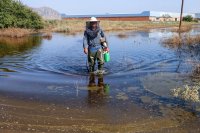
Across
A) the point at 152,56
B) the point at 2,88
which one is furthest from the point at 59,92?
the point at 152,56

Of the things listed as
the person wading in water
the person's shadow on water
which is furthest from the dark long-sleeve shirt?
the person's shadow on water

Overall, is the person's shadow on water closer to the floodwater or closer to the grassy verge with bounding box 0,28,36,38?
the floodwater

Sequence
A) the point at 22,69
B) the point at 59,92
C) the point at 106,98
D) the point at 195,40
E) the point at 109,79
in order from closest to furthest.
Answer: the point at 106,98 < the point at 59,92 < the point at 109,79 < the point at 22,69 < the point at 195,40

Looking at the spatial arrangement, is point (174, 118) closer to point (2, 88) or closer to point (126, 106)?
point (126, 106)

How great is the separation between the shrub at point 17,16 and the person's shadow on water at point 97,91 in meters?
30.7

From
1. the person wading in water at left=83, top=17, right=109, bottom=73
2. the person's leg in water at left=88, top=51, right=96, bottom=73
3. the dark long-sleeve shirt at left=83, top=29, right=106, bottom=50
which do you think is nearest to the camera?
the person wading in water at left=83, top=17, right=109, bottom=73

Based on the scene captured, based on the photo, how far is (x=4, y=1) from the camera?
4128cm

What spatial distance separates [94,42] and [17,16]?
107 ft

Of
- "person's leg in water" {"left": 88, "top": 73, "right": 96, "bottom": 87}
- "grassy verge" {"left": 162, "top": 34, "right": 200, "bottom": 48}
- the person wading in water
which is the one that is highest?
the person wading in water

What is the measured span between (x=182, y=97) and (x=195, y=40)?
54.3ft

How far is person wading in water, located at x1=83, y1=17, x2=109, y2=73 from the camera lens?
12.4 m

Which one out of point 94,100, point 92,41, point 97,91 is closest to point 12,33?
point 92,41

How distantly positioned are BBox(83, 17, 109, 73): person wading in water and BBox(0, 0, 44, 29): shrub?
29148 millimetres

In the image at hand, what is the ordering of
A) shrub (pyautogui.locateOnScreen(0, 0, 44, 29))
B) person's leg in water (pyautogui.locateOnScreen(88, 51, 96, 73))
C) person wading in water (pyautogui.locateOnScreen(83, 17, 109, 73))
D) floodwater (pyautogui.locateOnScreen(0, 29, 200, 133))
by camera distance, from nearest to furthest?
floodwater (pyautogui.locateOnScreen(0, 29, 200, 133)) < person wading in water (pyautogui.locateOnScreen(83, 17, 109, 73)) < person's leg in water (pyautogui.locateOnScreen(88, 51, 96, 73)) < shrub (pyautogui.locateOnScreen(0, 0, 44, 29))
